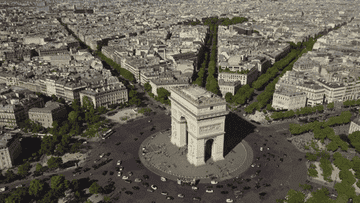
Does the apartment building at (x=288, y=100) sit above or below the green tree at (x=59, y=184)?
above

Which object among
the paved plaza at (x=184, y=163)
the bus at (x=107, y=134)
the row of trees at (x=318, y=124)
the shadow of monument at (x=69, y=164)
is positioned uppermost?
the row of trees at (x=318, y=124)

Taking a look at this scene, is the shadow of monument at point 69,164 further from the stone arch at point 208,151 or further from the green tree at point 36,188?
the stone arch at point 208,151

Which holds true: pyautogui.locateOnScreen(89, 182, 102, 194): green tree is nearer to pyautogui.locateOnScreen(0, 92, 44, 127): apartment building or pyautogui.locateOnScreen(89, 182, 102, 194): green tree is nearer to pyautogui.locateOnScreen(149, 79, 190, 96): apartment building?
pyautogui.locateOnScreen(0, 92, 44, 127): apartment building

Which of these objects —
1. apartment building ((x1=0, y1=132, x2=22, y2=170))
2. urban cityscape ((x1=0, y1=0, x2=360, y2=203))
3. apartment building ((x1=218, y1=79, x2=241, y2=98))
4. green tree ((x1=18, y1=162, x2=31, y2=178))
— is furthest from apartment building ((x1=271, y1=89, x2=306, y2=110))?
apartment building ((x1=0, y1=132, x2=22, y2=170))

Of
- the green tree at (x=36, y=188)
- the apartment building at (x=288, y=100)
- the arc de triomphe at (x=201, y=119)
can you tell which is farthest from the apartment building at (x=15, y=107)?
the apartment building at (x=288, y=100)

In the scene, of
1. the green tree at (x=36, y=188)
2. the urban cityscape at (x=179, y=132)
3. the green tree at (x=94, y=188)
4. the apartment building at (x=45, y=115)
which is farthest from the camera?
the apartment building at (x=45, y=115)

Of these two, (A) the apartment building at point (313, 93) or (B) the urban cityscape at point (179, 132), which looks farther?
(A) the apartment building at point (313, 93)

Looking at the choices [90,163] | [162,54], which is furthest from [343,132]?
[162,54]

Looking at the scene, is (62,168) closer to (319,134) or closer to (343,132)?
(319,134)
